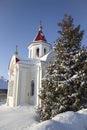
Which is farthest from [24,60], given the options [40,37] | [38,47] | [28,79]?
[40,37]

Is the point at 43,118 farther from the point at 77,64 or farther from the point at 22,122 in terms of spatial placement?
the point at 77,64

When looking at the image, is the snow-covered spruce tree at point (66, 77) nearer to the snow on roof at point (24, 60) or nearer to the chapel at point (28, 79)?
the chapel at point (28, 79)

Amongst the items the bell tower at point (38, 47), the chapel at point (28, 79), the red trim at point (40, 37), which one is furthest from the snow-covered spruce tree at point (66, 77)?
the red trim at point (40, 37)

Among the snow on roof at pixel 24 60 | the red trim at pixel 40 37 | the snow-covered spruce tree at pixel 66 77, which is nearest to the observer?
the snow-covered spruce tree at pixel 66 77

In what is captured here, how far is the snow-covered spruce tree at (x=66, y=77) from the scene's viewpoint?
12.5 m

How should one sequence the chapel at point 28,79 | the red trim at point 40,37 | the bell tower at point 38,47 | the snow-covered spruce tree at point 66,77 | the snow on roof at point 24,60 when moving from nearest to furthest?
the snow-covered spruce tree at point 66,77
the chapel at point 28,79
the snow on roof at point 24,60
the bell tower at point 38,47
the red trim at point 40,37

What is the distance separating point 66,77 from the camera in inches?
521

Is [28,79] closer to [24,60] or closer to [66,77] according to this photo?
[24,60]

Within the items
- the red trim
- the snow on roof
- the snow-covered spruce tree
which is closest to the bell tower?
the red trim

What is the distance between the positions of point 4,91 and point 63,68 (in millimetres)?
36382

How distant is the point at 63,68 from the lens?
13.6 m

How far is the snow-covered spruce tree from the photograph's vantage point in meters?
12.5

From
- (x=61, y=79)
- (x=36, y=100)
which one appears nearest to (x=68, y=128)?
(x=61, y=79)

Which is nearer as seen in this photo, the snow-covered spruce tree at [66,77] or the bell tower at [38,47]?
the snow-covered spruce tree at [66,77]
